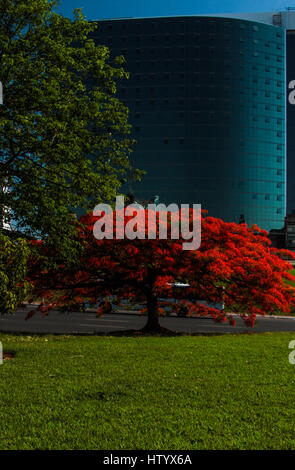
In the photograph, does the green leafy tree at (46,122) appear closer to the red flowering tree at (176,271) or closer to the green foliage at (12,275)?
the red flowering tree at (176,271)

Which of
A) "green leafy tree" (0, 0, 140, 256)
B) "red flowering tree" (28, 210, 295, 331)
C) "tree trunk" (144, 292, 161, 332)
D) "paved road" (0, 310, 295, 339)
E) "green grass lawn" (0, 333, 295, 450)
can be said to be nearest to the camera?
"green grass lawn" (0, 333, 295, 450)

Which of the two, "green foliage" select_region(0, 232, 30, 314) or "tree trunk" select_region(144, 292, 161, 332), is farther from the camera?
"tree trunk" select_region(144, 292, 161, 332)

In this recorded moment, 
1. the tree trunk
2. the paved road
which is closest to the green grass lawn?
the tree trunk

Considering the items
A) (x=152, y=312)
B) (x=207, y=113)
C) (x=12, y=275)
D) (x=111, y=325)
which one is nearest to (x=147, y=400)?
(x=12, y=275)

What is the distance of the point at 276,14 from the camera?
12444 cm

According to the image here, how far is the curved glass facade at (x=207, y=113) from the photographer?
357 feet

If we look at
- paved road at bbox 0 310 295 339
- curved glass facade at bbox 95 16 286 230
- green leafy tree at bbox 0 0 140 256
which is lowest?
paved road at bbox 0 310 295 339

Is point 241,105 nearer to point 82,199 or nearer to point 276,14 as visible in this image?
point 276,14

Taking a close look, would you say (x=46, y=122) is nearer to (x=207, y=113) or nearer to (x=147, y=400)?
(x=147, y=400)

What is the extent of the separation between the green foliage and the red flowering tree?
3836 millimetres

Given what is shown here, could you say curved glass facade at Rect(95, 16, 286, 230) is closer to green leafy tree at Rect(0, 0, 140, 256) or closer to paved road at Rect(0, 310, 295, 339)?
paved road at Rect(0, 310, 295, 339)

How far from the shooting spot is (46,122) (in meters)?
9.94

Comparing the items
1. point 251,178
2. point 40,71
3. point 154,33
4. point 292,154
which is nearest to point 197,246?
point 40,71

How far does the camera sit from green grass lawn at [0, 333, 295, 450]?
4.16 meters
